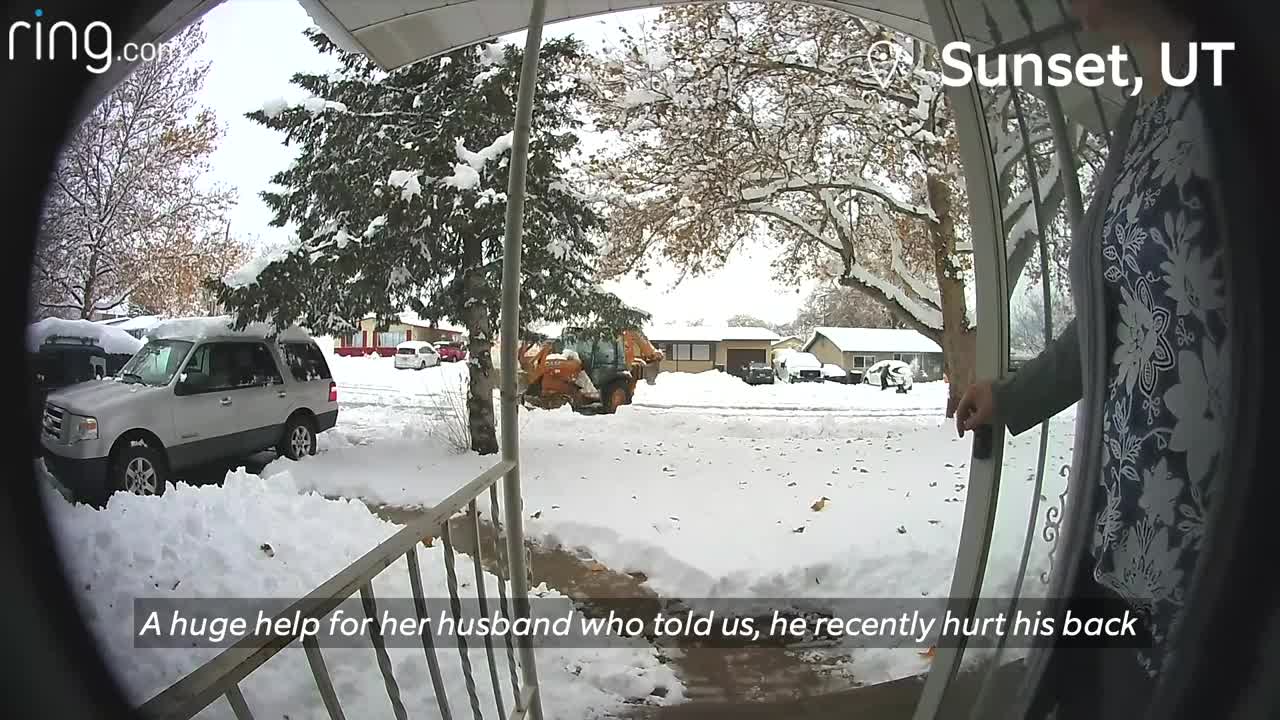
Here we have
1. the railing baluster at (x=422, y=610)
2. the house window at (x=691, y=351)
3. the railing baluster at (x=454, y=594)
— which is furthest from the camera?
the house window at (x=691, y=351)

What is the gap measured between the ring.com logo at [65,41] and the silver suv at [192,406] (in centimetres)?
312

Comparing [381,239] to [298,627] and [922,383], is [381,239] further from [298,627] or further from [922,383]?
[922,383]

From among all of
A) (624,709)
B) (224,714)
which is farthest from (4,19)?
(624,709)

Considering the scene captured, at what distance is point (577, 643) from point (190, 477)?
9.45 ft

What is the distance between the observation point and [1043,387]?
22.7 inches

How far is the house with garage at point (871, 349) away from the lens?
6156 millimetres

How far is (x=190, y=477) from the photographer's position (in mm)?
3678

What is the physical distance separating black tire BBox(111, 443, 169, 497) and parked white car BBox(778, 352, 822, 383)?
5853 millimetres

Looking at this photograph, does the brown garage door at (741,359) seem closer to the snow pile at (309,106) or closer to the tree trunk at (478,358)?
the tree trunk at (478,358)

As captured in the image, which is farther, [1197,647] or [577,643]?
[577,643]

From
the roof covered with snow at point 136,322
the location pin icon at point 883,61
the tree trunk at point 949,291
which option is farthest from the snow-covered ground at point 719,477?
the location pin icon at point 883,61

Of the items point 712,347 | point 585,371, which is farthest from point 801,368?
point 585,371

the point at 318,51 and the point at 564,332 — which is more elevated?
the point at 318,51

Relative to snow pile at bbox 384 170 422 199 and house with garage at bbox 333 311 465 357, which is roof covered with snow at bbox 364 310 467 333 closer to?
house with garage at bbox 333 311 465 357
